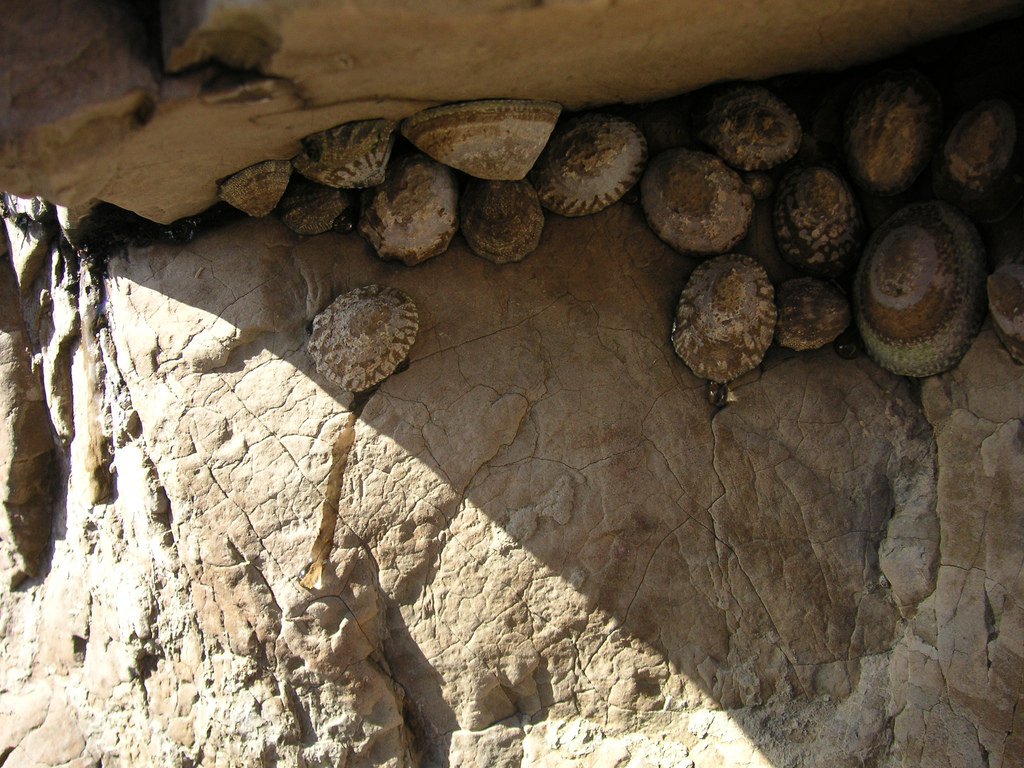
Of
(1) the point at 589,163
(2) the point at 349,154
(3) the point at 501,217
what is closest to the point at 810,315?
(1) the point at 589,163

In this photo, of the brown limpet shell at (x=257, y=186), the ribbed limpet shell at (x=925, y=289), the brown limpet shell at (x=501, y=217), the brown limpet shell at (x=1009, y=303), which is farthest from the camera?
the brown limpet shell at (x=501, y=217)

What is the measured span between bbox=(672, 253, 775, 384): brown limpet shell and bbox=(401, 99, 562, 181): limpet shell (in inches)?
27.3

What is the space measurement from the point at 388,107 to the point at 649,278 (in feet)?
3.26

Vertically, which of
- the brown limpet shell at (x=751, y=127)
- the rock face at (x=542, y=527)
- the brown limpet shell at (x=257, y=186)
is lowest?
the rock face at (x=542, y=527)

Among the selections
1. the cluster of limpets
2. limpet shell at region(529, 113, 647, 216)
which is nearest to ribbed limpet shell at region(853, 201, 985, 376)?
the cluster of limpets

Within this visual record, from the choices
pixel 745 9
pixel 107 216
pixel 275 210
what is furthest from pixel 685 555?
pixel 107 216

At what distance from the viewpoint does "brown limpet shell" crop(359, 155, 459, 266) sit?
2492mm

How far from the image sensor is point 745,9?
1942 mm

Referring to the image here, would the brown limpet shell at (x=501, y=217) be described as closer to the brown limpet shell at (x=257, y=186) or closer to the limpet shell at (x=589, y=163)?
the limpet shell at (x=589, y=163)

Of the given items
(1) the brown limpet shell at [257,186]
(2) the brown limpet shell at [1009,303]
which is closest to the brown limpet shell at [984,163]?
(2) the brown limpet shell at [1009,303]

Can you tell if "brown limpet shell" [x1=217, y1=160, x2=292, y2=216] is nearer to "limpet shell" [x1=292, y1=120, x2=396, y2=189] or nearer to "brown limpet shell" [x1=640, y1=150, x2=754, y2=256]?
"limpet shell" [x1=292, y1=120, x2=396, y2=189]

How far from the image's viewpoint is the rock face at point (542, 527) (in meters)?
2.24

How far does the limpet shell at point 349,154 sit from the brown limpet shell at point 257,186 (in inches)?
2.3

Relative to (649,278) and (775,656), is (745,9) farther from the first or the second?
(775,656)
